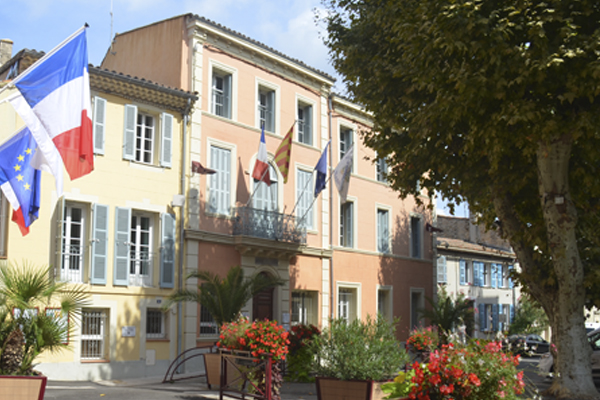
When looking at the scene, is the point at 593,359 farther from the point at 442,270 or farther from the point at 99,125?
the point at 442,270

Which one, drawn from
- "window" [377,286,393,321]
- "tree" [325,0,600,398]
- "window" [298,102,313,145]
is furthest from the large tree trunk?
"window" [377,286,393,321]

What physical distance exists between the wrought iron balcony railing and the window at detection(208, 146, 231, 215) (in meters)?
0.47

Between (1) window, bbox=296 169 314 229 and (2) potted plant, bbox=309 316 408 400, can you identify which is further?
(1) window, bbox=296 169 314 229

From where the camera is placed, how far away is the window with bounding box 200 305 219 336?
19.0m

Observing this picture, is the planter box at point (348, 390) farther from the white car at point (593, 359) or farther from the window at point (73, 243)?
the white car at point (593, 359)

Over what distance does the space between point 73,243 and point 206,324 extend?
14.8ft

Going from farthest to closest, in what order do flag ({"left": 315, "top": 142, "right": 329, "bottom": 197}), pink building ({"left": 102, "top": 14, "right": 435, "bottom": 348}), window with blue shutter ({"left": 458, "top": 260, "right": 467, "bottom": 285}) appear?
window with blue shutter ({"left": 458, "top": 260, "right": 467, "bottom": 285}) < flag ({"left": 315, "top": 142, "right": 329, "bottom": 197}) < pink building ({"left": 102, "top": 14, "right": 435, "bottom": 348})

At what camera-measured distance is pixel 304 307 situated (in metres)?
23.0

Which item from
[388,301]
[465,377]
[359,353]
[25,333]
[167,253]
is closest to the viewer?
[465,377]

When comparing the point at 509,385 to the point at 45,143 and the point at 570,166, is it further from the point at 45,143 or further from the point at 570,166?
the point at 570,166

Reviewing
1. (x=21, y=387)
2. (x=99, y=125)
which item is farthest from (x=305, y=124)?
(x=21, y=387)

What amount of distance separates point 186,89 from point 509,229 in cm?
959

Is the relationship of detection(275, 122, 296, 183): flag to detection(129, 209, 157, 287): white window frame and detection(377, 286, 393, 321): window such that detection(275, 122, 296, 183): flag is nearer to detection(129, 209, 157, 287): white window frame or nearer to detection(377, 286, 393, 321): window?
detection(129, 209, 157, 287): white window frame

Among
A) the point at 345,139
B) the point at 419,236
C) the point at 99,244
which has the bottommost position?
the point at 99,244
